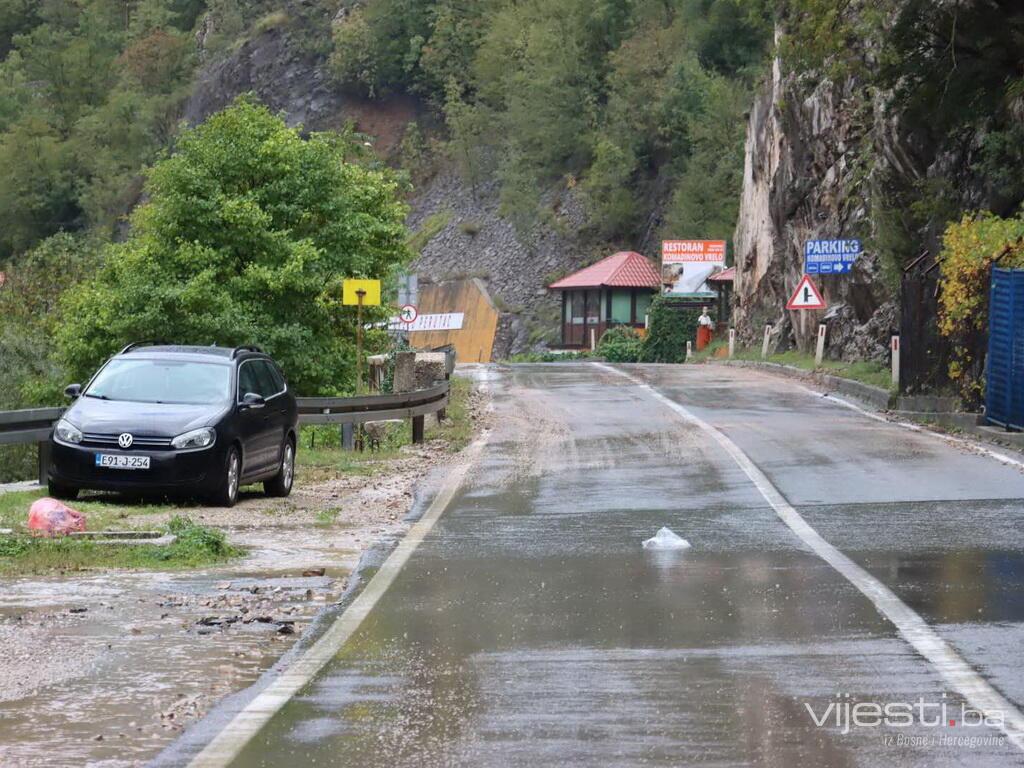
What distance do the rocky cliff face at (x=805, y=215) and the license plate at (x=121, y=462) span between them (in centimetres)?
2657

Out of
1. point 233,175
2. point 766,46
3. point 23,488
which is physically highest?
point 766,46

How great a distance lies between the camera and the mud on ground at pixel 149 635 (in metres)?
6.88

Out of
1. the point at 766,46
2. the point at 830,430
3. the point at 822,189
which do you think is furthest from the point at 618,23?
the point at 830,430

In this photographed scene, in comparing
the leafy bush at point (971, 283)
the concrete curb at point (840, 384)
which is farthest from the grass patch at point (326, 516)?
the concrete curb at point (840, 384)

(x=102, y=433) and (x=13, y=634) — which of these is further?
(x=102, y=433)

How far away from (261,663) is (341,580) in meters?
2.92

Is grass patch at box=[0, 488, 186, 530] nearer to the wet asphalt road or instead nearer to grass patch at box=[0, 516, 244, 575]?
grass patch at box=[0, 516, 244, 575]

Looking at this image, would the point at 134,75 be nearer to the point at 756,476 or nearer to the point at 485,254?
the point at 485,254

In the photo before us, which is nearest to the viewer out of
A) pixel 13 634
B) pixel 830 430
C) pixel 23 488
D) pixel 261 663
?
pixel 261 663

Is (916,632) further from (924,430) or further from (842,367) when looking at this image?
(842,367)

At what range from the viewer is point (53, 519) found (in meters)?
13.4

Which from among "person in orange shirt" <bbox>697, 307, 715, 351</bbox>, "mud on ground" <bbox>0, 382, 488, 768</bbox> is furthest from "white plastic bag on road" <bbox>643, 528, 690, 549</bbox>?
"person in orange shirt" <bbox>697, 307, 715, 351</bbox>

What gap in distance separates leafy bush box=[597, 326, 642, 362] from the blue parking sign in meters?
31.1

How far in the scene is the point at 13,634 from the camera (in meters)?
9.13
